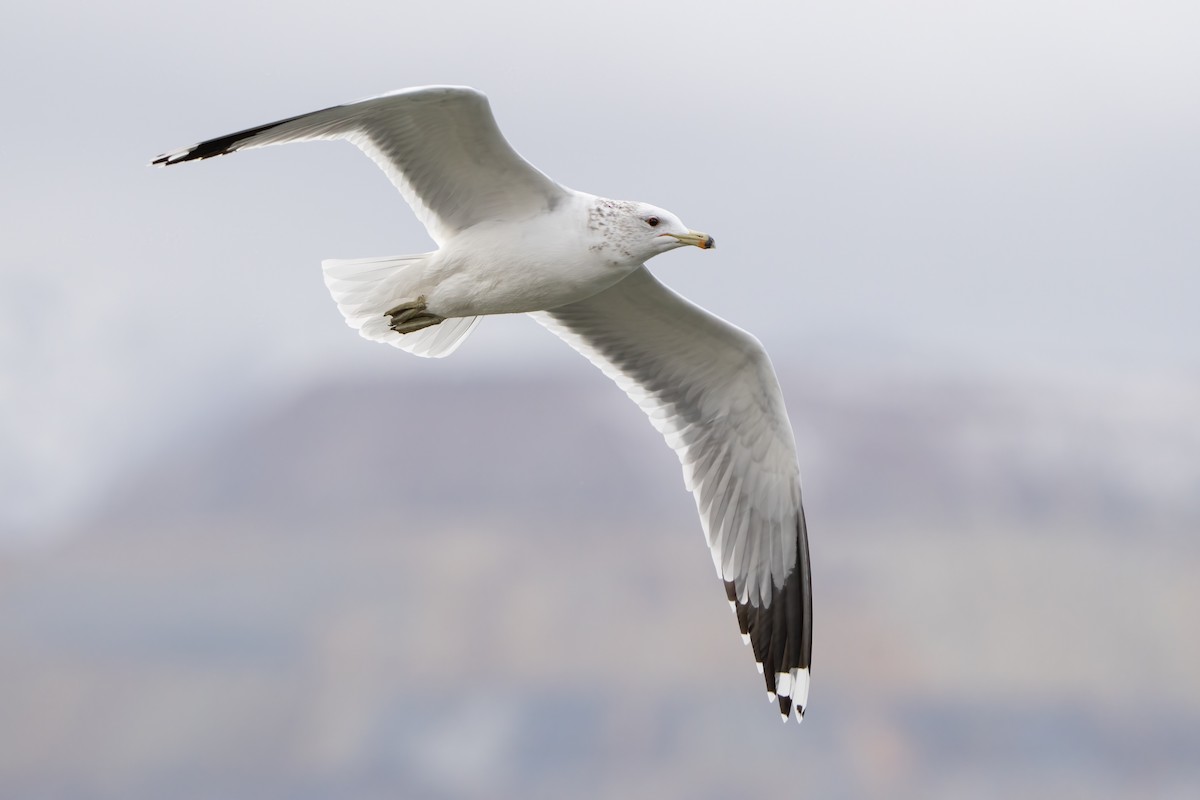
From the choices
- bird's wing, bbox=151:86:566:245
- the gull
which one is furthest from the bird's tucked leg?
bird's wing, bbox=151:86:566:245

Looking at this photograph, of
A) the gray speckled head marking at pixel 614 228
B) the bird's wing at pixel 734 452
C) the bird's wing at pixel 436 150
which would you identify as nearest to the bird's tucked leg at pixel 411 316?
the bird's wing at pixel 436 150

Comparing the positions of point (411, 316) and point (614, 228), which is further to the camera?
point (411, 316)

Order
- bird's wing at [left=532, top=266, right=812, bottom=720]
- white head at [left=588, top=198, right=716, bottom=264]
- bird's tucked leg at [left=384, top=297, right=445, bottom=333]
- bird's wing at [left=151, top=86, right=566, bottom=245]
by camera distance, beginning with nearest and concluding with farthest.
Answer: bird's wing at [left=151, top=86, right=566, bottom=245] → white head at [left=588, top=198, right=716, bottom=264] → bird's tucked leg at [left=384, top=297, right=445, bottom=333] → bird's wing at [left=532, top=266, right=812, bottom=720]

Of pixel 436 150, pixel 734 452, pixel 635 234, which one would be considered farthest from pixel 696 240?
pixel 734 452

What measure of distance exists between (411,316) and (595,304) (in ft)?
3.08

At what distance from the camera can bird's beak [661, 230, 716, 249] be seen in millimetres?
5105

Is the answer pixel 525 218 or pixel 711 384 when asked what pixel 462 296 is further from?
pixel 711 384

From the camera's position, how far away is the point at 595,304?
614 centimetres

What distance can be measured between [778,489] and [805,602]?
51cm

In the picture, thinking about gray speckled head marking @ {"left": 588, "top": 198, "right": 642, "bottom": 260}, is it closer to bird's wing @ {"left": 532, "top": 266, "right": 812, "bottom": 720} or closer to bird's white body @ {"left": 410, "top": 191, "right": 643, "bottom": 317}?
bird's white body @ {"left": 410, "top": 191, "right": 643, "bottom": 317}

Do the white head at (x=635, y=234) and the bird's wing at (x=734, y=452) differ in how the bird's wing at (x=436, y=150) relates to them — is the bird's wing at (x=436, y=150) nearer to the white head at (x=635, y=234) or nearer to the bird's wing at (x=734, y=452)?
the white head at (x=635, y=234)

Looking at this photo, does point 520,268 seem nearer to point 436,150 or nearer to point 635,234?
point 635,234

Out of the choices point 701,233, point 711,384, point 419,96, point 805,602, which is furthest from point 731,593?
point 419,96

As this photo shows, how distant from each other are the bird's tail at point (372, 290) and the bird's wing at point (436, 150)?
0.65ft
